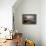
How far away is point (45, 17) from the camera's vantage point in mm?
5215

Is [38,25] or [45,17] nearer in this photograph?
[45,17]

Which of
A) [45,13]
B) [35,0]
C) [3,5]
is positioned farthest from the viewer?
[35,0]

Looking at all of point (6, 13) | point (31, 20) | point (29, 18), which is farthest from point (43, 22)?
point (6, 13)

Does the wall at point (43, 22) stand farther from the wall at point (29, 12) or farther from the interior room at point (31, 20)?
the wall at point (29, 12)

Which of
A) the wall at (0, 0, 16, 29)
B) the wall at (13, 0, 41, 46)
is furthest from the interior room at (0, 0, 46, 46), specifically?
the wall at (0, 0, 16, 29)

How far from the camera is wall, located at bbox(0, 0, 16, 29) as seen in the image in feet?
14.6

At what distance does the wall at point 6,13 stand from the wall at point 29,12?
3.83 feet

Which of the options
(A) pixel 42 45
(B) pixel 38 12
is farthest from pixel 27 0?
(A) pixel 42 45

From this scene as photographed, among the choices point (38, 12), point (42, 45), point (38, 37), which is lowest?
point (42, 45)

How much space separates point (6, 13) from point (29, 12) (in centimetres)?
153

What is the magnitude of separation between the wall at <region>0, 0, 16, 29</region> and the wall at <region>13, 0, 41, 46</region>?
117 centimetres

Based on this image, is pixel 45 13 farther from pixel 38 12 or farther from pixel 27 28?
pixel 27 28

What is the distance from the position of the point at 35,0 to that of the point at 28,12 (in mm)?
702

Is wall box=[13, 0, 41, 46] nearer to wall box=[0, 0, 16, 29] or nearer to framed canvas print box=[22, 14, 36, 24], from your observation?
framed canvas print box=[22, 14, 36, 24]
